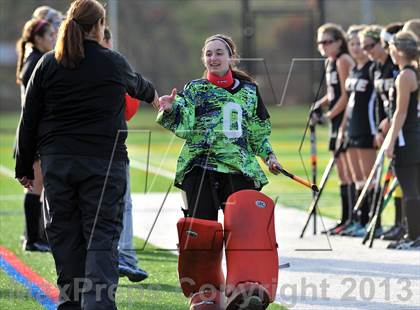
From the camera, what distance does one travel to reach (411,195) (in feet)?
34.9

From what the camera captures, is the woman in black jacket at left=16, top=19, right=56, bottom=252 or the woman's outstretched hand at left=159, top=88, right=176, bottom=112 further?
the woman in black jacket at left=16, top=19, right=56, bottom=252

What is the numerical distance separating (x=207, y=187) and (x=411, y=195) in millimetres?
3988

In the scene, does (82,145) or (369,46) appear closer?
(82,145)

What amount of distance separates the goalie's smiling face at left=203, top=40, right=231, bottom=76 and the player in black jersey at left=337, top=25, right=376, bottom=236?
4480mm

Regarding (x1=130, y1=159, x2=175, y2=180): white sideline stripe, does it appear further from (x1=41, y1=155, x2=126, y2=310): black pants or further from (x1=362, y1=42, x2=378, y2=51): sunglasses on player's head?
(x1=41, y1=155, x2=126, y2=310): black pants

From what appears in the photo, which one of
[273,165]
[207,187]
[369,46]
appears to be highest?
[369,46]

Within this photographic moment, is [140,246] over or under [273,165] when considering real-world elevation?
under

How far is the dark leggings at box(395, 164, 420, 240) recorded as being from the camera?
34.8ft

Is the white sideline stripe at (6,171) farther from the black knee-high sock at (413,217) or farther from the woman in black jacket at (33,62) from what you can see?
the black knee-high sock at (413,217)

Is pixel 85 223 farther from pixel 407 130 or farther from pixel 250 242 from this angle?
pixel 407 130

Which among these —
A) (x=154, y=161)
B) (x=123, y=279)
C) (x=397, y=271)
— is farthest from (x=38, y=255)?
(x=154, y=161)

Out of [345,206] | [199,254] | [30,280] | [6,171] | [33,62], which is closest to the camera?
[199,254]

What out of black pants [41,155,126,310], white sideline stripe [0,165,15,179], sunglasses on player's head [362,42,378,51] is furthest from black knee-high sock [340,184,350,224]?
white sideline stripe [0,165,15,179]

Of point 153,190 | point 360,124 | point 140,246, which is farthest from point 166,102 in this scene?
point 153,190
